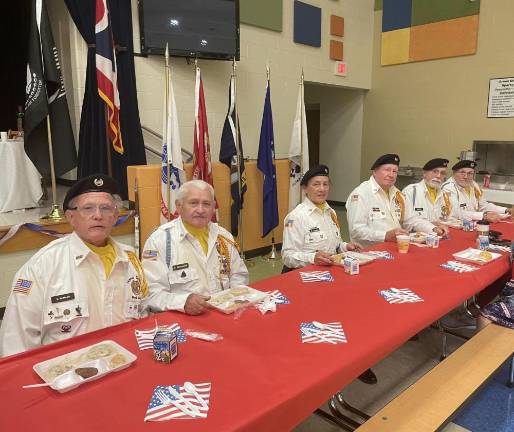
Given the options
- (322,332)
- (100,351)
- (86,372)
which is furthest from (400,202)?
(86,372)

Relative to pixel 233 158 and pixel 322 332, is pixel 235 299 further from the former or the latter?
pixel 233 158

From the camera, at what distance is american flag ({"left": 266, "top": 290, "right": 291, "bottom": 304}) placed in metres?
1.86

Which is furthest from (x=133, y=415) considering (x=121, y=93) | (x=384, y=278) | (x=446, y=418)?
(x=121, y=93)

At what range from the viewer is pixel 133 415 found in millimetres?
1077

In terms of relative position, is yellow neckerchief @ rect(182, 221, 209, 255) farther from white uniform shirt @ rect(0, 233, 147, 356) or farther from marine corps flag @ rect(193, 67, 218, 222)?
marine corps flag @ rect(193, 67, 218, 222)

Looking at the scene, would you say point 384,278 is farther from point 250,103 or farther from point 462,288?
point 250,103

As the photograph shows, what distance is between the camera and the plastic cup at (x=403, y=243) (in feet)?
8.91

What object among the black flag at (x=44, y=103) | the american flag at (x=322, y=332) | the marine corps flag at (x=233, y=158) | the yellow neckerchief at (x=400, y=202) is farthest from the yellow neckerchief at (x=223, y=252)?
the marine corps flag at (x=233, y=158)

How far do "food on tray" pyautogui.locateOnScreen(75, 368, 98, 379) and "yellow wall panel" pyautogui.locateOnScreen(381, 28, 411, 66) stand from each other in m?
7.03

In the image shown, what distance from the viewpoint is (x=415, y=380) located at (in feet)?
8.51

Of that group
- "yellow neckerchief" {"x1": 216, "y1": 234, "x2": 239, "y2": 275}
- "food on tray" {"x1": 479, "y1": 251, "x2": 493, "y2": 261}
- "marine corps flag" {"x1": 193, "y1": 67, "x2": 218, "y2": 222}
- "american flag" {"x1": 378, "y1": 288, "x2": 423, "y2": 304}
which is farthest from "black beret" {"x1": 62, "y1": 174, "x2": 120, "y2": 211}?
"marine corps flag" {"x1": 193, "y1": 67, "x2": 218, "y2": 222}

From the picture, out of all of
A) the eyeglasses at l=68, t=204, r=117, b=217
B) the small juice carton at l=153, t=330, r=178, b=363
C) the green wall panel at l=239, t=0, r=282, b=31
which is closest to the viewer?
the small juice carton at l=153, t=330, r=178, b=363

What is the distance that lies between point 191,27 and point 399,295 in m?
3.81

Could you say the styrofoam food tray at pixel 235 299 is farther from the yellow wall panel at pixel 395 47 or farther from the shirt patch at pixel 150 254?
the yellow wall panel at pixel 395 47
